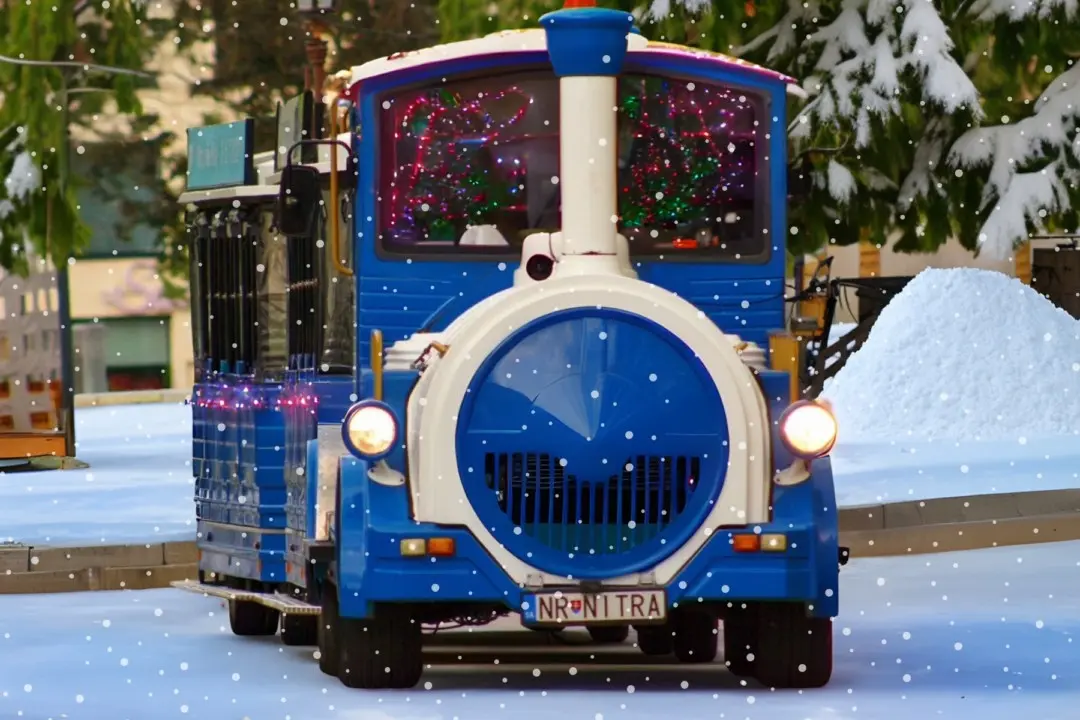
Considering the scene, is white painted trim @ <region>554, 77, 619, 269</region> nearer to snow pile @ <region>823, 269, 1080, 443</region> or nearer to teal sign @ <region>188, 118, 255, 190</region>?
teal sign @ <region>188, 118, 255, 190</region>

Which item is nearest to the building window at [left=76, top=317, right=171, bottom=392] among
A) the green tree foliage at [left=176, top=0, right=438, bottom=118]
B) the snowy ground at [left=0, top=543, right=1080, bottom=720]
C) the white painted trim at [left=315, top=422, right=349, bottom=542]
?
the green tree foliage at [left=176, top=0, right=438, bottom=118]

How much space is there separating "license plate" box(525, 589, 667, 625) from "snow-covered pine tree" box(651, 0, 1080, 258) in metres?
16.5

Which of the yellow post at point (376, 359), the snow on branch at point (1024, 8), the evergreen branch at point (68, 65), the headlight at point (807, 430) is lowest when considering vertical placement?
the headlight at point (807, 430)

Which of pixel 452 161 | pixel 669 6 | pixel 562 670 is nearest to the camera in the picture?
pixel 452 161

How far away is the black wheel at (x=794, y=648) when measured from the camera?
10922 mm

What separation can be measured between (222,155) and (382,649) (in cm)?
471

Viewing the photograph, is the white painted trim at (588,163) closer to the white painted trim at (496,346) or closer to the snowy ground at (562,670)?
the white painted trim at (496,346)

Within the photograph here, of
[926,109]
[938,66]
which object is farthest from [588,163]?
[926,109]

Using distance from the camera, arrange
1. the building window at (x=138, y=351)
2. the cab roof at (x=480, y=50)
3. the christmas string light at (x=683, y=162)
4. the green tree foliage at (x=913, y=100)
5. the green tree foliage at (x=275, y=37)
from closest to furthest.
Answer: the cab roof at (x=480, y=50) < the christmas string light at (x=683, y=162) < the green tree foliage at (x=913, y=100) < the green tree foliage at (x=275, y=37) < the building window at (x=138, y=351)

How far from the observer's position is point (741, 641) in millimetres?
11562

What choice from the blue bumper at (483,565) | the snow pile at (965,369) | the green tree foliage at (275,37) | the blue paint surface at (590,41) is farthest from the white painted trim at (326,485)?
the green tree foliage at (275,37)

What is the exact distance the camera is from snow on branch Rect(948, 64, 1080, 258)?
89.4 ft

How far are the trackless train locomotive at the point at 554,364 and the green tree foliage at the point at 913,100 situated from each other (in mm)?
14449

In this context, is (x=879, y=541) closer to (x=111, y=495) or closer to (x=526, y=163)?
(x=526, y=163)
